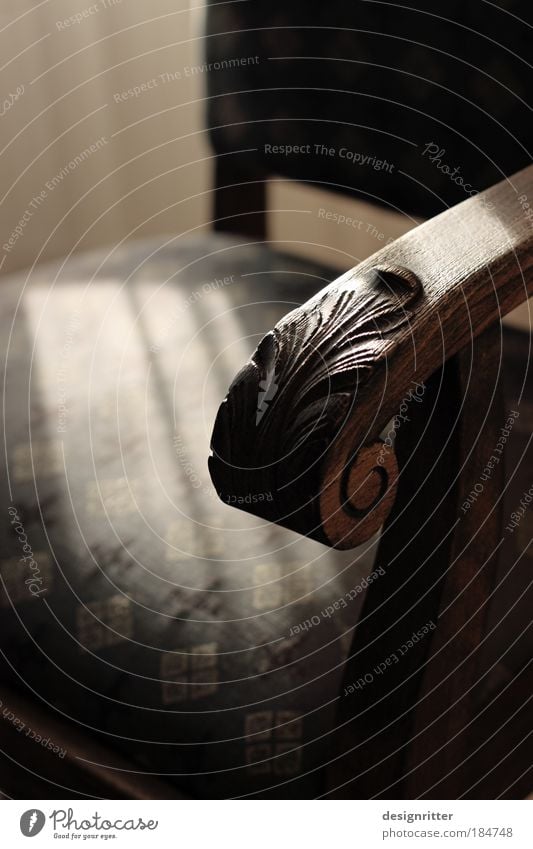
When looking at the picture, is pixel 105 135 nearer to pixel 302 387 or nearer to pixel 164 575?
pixel 164 575

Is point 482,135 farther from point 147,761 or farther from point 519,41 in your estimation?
point 147,761

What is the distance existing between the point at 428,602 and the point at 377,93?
0.61m

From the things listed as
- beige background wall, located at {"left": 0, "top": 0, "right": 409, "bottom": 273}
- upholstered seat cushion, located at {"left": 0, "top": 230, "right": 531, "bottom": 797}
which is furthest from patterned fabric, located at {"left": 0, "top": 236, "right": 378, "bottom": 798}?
beige background wall, located at {"left": 0, "top": 0, "right": 409, "bottom": 273}

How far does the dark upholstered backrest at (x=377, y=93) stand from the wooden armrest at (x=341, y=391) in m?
0.51

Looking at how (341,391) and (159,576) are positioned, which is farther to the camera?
(159,576)

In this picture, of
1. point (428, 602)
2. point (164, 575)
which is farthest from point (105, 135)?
point (428, 602)

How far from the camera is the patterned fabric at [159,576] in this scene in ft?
1.73

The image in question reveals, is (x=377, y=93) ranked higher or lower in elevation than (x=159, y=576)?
higher

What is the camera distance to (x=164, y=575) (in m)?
0.58

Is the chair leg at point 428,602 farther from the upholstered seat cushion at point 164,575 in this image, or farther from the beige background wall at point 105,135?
the beige background wall at point 105,135

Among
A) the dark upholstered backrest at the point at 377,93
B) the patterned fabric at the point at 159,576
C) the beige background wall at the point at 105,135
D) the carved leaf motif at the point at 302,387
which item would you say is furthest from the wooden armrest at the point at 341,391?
the beige background wall at the point at 105,135
